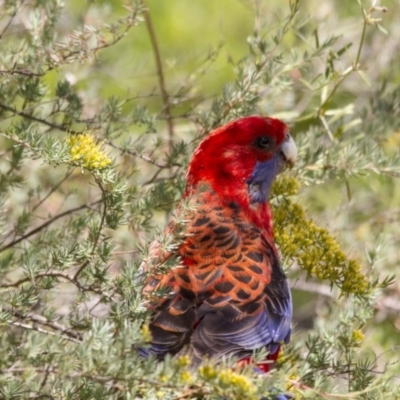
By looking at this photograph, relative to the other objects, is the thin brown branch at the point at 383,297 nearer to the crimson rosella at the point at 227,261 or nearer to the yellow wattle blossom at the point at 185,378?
the crimson rosella at the point at 227,261

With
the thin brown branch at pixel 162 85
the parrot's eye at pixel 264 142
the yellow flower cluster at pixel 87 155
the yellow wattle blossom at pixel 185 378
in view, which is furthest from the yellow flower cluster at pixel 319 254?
the yellow wattle blossom at pixel 185 378

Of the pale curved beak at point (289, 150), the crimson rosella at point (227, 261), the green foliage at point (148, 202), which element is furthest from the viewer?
the pale curved beak at point (289, 150)

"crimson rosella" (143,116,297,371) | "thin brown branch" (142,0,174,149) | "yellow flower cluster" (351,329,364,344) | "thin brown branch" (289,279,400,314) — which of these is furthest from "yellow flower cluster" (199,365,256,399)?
"thin brown branch" (289,279,400,314)

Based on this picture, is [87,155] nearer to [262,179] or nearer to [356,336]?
[356,336]

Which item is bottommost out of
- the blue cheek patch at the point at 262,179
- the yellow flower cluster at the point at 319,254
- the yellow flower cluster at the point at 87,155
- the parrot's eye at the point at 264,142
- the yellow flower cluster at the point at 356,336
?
the yellow flower cluster at the point at 356,336

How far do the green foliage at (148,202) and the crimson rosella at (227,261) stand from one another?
92 millimetres

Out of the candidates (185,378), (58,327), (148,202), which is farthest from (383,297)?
(185,378)

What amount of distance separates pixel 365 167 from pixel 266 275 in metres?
0.73

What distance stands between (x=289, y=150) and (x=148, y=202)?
718 mm

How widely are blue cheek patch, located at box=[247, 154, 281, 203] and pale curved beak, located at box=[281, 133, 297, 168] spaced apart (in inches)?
2.3

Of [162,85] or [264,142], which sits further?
[162,85]

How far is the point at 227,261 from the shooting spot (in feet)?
11.3

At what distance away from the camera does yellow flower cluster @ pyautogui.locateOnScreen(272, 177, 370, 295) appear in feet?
10.9

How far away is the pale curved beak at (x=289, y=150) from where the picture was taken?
3852 millimetres
